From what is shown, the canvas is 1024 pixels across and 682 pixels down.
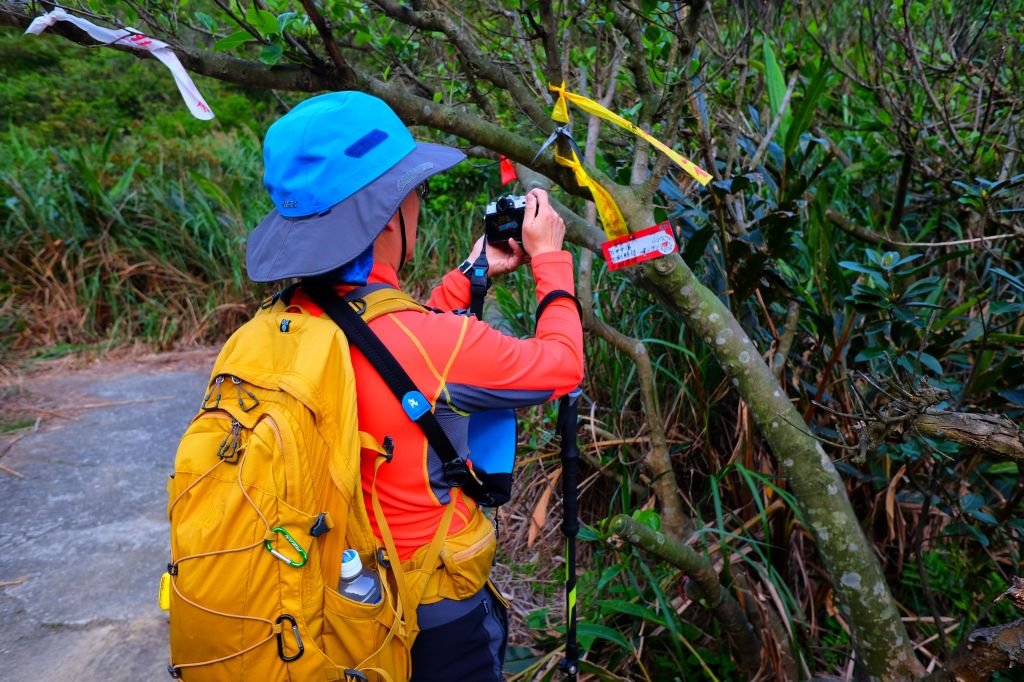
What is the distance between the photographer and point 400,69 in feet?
8.79

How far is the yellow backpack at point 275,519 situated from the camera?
129 cm

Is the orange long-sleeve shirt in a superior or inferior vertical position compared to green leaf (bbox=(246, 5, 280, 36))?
inferior

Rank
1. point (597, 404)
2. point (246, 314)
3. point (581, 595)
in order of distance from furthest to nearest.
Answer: point (246, 314)
point (597, 404)
point (581, 595)

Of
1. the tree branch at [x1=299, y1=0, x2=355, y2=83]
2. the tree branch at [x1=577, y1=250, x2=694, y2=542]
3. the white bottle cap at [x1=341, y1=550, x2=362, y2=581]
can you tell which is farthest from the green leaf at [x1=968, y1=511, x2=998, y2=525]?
the tree branch at [x1=299, y1=0, x2=355, y2=83]

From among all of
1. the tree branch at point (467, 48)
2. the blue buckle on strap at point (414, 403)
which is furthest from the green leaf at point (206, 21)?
the blue buckle on strap at point (414, 403)

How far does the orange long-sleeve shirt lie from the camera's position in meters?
1.43

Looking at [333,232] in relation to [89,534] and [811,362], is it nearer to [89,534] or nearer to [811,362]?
[811,362]

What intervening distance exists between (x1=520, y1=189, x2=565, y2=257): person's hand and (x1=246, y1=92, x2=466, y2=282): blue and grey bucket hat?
30 cm

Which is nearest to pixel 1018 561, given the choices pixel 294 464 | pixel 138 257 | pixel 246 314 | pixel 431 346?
pixel 431 346

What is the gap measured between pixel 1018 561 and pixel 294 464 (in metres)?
2.17

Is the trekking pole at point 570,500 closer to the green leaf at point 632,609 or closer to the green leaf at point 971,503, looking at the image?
the green leaf at point 632,609

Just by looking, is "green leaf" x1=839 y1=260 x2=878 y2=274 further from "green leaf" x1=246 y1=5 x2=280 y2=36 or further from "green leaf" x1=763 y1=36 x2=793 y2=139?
"green leaf" x1=246 y1=5 x2=280 y2=36

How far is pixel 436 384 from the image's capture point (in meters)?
1.44

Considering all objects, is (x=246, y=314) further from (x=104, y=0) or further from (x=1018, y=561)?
(x=1018, y=561)
